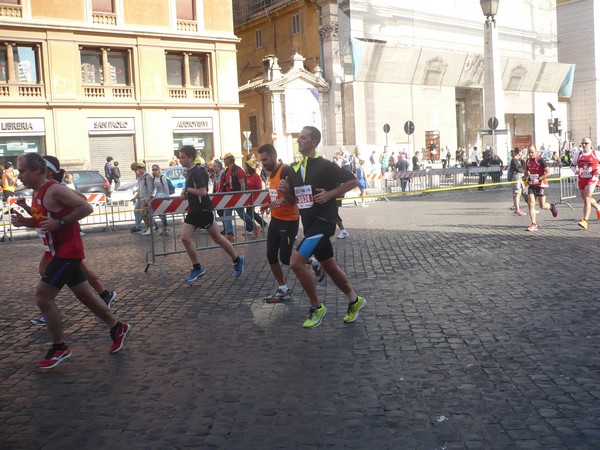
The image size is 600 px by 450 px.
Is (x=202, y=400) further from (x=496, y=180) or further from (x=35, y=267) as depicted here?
(x=496, y=180)

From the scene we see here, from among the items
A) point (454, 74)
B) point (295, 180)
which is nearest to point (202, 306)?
point (295, 180)

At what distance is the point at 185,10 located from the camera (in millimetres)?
37750

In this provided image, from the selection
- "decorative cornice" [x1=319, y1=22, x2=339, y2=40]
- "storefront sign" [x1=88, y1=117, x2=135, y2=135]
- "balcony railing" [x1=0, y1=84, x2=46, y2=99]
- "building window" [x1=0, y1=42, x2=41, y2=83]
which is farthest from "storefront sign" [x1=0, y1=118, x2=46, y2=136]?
"decorative cornice" [x1=319, y1=22, x2=339, y2=40]

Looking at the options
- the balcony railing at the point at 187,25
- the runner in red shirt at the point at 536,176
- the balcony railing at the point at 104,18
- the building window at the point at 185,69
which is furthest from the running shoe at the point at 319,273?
the balcony railing at the point at 187,25

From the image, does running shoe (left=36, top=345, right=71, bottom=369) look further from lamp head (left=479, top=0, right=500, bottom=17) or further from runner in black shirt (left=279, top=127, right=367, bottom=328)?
lamp head (left=479, top=0, right=500, bottom=17)

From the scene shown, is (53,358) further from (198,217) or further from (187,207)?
(187,207)

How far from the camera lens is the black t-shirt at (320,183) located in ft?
21.5

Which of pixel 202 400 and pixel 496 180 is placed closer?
pixel 202 400

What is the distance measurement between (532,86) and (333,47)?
18.7 m

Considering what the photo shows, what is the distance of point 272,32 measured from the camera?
48.5 m

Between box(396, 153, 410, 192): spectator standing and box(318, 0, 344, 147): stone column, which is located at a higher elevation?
box(318, 0, 344, 147): stone column

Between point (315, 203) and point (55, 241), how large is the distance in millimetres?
2311

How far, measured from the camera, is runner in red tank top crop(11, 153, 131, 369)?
5.75 metres

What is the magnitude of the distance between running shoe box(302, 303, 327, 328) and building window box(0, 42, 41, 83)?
29.8 m
